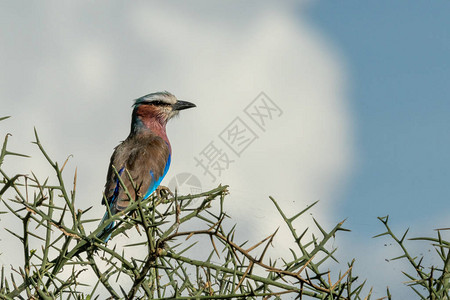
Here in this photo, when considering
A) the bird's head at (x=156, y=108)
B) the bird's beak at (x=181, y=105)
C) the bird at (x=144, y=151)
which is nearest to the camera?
the bird at (x=144, y=151)

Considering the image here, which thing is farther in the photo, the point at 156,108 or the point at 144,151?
the point at 156,108

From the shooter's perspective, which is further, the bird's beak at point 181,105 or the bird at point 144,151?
the bird's beak at point 181,105

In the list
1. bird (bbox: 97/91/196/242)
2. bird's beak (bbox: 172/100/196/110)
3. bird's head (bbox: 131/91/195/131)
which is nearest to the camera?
bird (bbox: 97/91/196/242)

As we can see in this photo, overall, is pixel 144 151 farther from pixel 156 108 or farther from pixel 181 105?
pixel 181 105

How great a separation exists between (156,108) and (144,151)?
1282 mm

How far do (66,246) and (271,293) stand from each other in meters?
0.86

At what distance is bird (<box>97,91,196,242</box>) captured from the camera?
570 centimetres

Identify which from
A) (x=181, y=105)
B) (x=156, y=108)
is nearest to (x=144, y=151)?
(x=156, y=108)

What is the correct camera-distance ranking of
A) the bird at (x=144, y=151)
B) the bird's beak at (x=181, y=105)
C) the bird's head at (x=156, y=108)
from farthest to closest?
the bird's beak at (x=181, y=105), the bird's head at (x=156, y=108), the bird at (x=144, y=151)

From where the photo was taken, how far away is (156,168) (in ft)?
20.9

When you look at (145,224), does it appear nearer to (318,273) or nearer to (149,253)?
(149,253)

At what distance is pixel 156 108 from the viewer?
7797mm

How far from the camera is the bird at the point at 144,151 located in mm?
5703

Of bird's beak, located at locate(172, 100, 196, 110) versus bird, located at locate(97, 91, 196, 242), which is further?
bird's beak, located at locate(172, 100, 196, 110)
